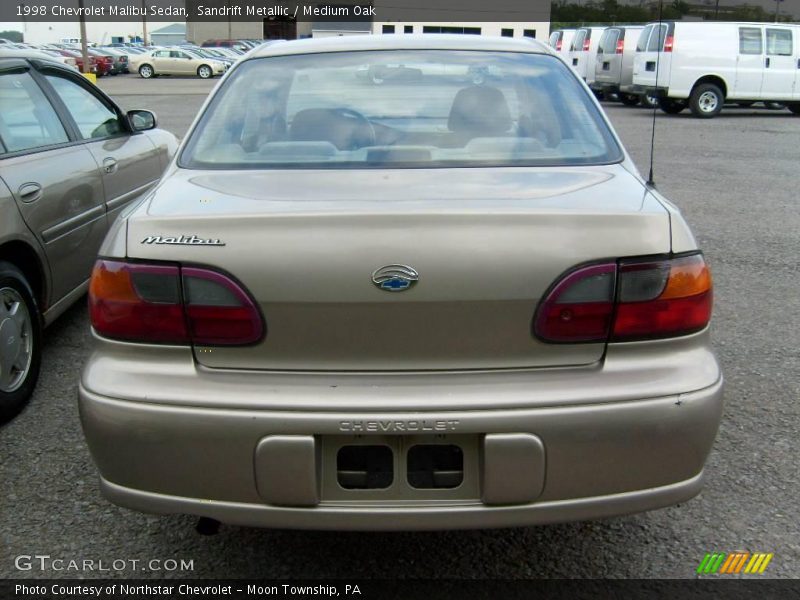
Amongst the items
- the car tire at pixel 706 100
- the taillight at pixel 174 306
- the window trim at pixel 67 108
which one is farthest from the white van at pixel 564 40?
the taillight at pixel 174 306

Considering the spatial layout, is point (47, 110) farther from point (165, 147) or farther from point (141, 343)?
point (141, 343)

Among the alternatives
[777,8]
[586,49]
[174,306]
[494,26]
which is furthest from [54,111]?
[494,26]

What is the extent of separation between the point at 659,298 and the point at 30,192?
2.81 meters

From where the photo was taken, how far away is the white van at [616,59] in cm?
1956

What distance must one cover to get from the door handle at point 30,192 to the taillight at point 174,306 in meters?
1.70

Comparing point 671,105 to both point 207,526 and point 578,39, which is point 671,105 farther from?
point 207,526

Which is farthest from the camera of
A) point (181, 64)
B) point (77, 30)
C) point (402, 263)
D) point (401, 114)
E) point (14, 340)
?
point (77, 30)

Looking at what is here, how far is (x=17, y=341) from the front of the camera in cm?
346

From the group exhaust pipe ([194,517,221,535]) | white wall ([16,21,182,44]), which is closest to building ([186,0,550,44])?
white wall ([16,21,182,44])

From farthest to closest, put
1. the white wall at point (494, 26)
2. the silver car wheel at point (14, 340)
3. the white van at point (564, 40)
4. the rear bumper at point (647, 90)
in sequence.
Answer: the white wall at point (494, 26), the white van at point (564, 40), the rear bumper at point (647, 90), the silver car wheel at point (14, 340)

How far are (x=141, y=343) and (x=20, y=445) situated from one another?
1.51m

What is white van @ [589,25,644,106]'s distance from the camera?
1956 cm

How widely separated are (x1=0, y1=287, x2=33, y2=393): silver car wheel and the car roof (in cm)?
146

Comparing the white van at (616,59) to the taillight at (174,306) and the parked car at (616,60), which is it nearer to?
the parked car at (616,60)
